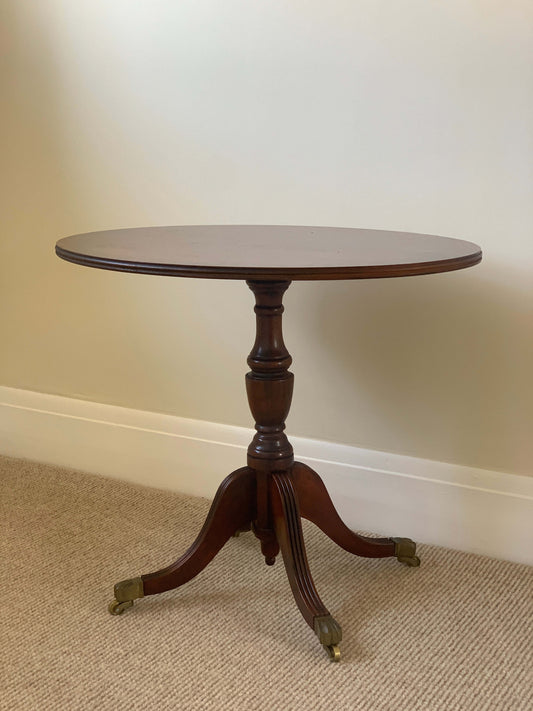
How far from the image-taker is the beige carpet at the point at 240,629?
1263mm

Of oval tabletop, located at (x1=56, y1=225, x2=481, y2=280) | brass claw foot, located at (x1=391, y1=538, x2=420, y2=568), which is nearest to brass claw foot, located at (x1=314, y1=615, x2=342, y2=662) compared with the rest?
brass claw foot, located at (x1=391, y1=538, x2=420, y2=568)

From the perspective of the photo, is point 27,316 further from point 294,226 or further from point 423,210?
point 423,210

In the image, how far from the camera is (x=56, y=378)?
2.23 meters

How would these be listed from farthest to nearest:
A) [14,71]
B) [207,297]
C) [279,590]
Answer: [14,71], [207,297], [279,590]

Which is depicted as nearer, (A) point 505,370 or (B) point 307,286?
(A) point 505,370

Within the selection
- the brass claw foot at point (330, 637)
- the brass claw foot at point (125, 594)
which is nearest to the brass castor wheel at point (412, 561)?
the brass claw foot at point (330, 637)

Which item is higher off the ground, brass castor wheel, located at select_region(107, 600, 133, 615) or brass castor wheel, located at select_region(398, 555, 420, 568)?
brass castor wheel, located at select_region(107, 600, 133, 615)

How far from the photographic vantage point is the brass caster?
4.39ft

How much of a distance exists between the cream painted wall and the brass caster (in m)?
0.56

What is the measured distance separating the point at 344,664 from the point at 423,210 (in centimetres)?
93

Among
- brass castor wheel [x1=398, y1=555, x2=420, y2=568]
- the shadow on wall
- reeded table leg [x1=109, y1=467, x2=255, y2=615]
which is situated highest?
the shadow on wall

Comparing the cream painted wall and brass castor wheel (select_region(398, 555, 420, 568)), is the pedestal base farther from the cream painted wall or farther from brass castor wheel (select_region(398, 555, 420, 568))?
the cream painted wall

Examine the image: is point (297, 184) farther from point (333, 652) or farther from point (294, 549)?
point (333, 652)

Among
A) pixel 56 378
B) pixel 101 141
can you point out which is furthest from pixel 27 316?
pixel 101 141
